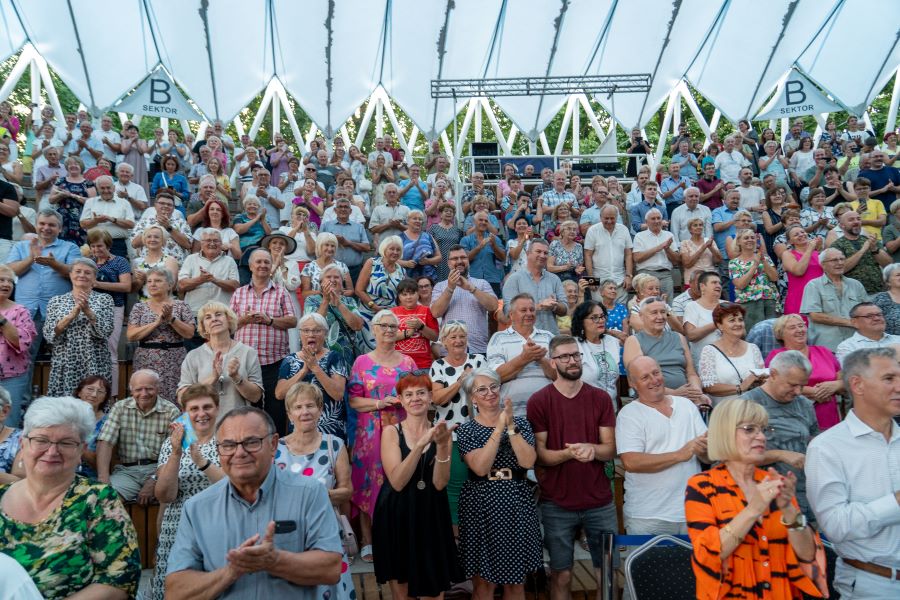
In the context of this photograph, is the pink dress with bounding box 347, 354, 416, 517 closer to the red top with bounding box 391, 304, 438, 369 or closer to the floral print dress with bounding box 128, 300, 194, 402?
the red top with bounding box 391, 304, 438, 369

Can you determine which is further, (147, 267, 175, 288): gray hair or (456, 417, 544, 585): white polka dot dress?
(147, 267, 175, 288): gray hair

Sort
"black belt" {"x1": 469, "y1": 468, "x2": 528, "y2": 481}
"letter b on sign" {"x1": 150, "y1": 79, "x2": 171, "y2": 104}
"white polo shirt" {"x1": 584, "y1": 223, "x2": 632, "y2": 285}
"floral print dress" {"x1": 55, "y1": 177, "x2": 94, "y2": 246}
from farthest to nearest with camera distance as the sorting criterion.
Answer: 1. "letter b on sign" {"x1": 150, "y1": 79, "x2": 171, "y2": 104}
2. "white polo shirt" {"x1": 584, "y1": 223, "x2": 632, "y2": 285}
3. "floral print dress" {"x1": 55, "y1": 177, "x2": 94, "y2": 246}
4. "black belt" {"x1": 469, "y1": 468, "x2": 528, "y2": 481}

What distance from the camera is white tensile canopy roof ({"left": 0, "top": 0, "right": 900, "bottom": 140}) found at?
15875 millimetres

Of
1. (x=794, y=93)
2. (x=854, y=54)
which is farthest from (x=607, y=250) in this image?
(x=854, y=54)

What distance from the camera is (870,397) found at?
8.82 ft

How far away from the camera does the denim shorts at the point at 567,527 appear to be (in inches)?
135

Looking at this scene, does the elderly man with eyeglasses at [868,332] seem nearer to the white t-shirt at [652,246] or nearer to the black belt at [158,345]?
the white t-shirt at [652,246]

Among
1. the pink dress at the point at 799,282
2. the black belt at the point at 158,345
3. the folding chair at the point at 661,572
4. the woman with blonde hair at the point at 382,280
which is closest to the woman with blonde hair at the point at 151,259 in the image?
the black belt at the point at 158,345

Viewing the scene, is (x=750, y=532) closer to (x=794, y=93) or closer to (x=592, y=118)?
(x=794, y=93)

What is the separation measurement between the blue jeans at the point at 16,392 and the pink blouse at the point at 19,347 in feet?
0.13

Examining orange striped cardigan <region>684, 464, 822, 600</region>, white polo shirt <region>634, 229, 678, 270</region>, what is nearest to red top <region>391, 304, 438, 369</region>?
orange striped cardigan <region>684, 464, 822, 600</region>

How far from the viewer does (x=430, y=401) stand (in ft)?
11.3

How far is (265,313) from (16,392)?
5.62 feet

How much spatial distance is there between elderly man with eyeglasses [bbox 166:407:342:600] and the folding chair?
1167mm
